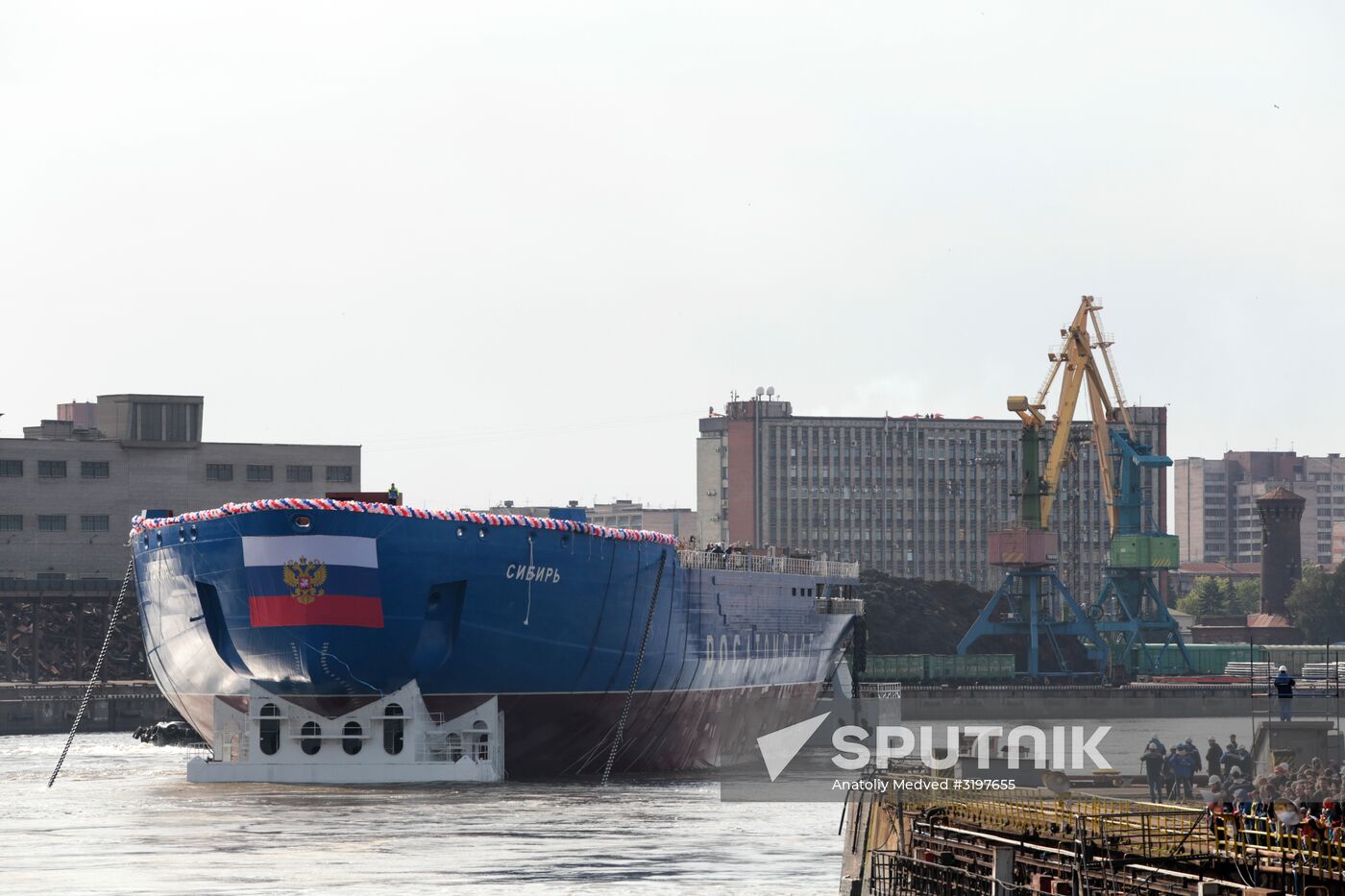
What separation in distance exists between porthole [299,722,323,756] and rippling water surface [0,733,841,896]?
113 centimetres

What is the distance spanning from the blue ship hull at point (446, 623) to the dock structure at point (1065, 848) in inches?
603

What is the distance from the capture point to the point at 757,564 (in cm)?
7669

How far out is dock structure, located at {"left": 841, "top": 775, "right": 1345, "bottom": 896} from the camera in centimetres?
2578

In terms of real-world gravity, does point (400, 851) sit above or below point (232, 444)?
below

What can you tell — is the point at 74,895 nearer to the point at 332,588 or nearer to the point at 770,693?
the point at 332,588

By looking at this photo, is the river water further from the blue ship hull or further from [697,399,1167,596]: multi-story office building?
[697,399,1167,596]: multi-story office building

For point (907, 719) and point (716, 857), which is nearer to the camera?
point (716, 857)

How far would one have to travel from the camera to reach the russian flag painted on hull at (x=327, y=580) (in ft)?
169

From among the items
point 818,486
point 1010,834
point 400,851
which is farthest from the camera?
point 818,486

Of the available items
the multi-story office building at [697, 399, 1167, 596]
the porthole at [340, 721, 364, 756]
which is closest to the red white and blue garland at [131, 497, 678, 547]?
the porthole at [340, 721, 364, 756]

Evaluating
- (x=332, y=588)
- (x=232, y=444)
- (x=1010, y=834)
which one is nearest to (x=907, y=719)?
(x=232, y=444)

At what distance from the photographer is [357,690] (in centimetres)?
5288

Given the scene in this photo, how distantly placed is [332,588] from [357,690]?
298 centimetres

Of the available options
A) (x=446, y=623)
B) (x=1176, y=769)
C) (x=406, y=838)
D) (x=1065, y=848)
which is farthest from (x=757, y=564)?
(x=1065, y=848)
